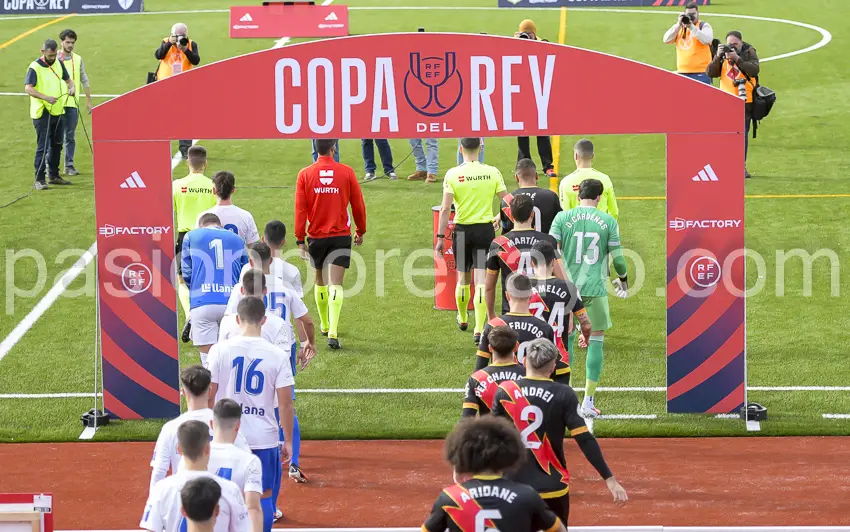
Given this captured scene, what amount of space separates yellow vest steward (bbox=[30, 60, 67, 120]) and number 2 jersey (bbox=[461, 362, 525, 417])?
13.6 m

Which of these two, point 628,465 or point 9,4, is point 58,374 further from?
point 9,4

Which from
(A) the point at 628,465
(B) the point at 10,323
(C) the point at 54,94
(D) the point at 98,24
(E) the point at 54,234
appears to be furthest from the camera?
(D) the point at 98,24

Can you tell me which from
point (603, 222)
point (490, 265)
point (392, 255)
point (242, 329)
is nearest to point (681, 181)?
point (603, 222)

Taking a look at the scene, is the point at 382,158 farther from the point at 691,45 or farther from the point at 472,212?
the point at 472,212

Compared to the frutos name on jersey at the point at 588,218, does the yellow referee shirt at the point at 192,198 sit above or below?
above

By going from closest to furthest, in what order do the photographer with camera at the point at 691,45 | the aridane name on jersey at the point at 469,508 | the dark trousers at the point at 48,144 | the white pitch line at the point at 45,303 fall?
1. the aridane name on jersey at the point at 469,508
2. the white pitch line at the point at 45,303
3. the dark trousers at the point at 48,144
4. the photographer with camera at the point at 691,45

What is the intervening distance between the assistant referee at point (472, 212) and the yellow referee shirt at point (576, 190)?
2.40 feet

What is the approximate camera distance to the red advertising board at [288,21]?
1205 inches

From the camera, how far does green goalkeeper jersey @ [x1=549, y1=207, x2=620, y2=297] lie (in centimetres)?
1098

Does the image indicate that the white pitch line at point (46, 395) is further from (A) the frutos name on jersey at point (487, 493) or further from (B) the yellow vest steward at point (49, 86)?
(B) the yellow vest steward at point (49, 86)

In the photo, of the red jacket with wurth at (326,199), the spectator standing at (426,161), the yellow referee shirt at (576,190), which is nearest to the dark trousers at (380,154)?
the spectator standing at (426,161)

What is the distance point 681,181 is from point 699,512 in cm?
313

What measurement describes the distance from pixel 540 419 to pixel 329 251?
6.07 m

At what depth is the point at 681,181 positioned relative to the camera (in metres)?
11.0
